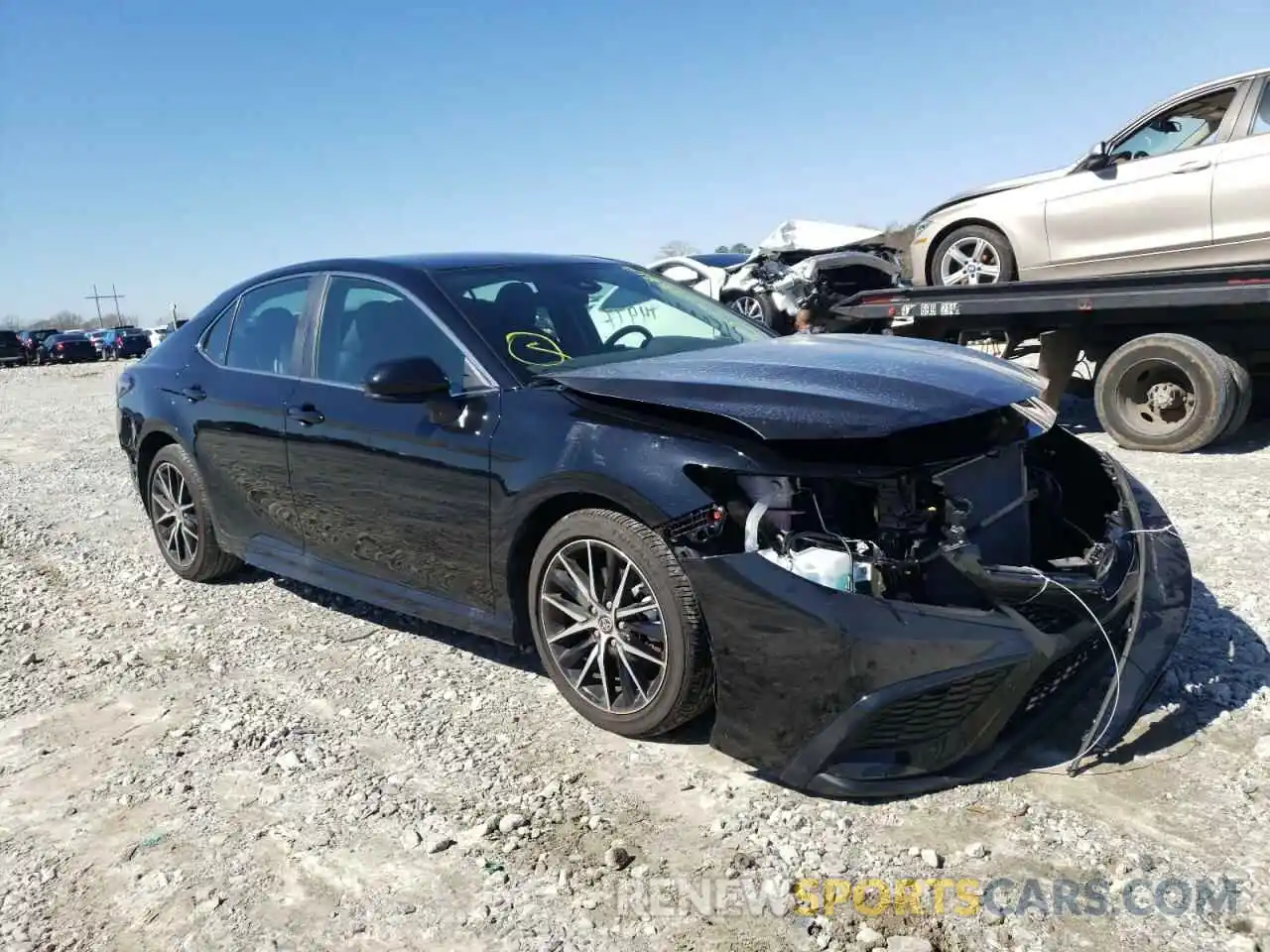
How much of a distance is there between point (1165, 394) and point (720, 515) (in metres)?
5.63

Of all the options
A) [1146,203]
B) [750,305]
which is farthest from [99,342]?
[1146,203]

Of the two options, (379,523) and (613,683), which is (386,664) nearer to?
(379,523)

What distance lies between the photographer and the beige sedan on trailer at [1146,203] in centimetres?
694

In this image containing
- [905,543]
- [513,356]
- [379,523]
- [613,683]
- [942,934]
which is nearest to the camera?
[942,934]

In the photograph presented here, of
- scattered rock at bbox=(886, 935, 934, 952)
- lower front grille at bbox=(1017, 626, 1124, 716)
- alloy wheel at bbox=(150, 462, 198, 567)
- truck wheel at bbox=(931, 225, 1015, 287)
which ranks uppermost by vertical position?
truck wheel at bbox=(931, 225, 1015, 287)

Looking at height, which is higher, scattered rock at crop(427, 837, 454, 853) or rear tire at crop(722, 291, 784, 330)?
rear tire at crop(722, 291, 784, 330)

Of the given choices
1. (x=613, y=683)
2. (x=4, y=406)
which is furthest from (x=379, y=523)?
(x=4, y=406)

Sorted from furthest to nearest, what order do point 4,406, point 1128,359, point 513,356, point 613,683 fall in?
1. point 4,406
2. point 1128,359
3. point 513,356
4. point 613,683

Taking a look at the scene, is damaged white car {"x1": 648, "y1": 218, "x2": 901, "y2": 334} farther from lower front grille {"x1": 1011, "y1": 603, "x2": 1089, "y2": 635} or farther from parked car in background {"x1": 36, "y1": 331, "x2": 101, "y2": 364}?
parked car in background {"x1": 36, "y1": 331, "x2": 101, "y2": 364}

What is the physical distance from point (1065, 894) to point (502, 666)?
2257 mm

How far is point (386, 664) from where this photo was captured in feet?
13.4

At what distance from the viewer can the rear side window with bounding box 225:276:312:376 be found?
4.43 meters

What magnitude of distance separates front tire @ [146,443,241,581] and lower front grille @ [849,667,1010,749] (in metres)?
3.66

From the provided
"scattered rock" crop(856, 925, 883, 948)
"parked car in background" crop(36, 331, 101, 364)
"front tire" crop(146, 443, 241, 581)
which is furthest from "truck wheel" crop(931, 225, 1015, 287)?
"parked car in background" crop(36, 331, 101, 364)
